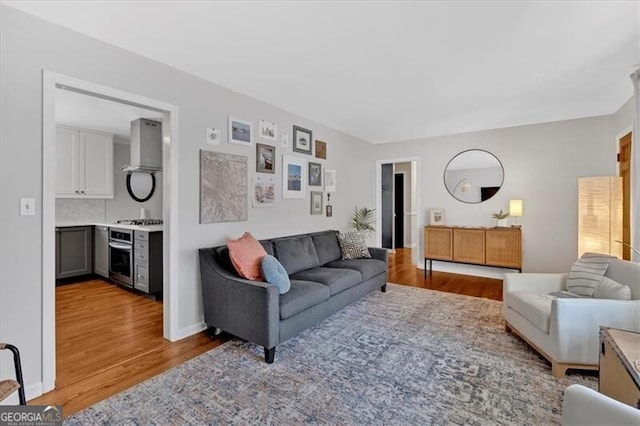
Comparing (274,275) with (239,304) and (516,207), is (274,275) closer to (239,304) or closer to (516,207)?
(239,304)

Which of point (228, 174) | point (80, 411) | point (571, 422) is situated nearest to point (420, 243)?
point (228, 174)

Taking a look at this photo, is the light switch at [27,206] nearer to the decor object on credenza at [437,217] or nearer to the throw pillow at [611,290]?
the throw pillow at [611,290]

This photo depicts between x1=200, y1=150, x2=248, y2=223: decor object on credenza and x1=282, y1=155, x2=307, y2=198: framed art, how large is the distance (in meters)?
0.66

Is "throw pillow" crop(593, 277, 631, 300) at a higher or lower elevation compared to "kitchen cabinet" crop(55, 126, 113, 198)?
lower

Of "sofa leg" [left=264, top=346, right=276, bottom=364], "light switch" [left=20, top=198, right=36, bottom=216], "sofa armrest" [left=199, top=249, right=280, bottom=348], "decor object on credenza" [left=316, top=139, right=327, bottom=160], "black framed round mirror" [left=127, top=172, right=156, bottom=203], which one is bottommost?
"sofa leg" [left=264, top=346, right=276, bottom=364]

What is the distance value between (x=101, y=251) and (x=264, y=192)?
123 inches

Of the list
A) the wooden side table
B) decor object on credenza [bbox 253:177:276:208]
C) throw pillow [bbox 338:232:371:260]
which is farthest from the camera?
throw pillow [bbox 338:232:371:260]

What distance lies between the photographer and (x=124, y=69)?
2.39m

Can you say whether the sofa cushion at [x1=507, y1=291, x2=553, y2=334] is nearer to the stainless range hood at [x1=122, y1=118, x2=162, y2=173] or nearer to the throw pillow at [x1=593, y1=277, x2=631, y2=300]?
the throw pillow at [x1=593, y1=277, x2=631, y2=300]

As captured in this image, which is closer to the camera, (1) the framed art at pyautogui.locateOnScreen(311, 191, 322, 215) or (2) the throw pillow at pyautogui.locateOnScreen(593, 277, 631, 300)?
(2) the throw pillow at pyautogui.locateOnScreen(593, 277, 631, 300)

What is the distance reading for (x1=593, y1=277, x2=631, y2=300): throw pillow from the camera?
6.88 ft

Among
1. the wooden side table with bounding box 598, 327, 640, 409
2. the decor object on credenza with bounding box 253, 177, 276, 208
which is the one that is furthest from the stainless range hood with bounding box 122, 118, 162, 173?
the wooden side table with bounding box 598, 327, 640, 409

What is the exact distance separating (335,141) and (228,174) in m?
2.32

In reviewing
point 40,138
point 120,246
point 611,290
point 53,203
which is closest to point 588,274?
point 611,290
